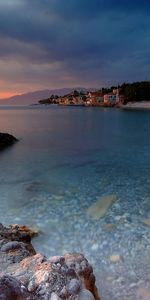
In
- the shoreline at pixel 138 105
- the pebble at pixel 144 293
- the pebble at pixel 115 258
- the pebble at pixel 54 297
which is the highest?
the pebble at pixel 54 297

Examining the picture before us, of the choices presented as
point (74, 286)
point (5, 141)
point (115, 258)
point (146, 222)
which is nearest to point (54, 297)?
point (74, 286)

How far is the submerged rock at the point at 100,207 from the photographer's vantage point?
9422 mm

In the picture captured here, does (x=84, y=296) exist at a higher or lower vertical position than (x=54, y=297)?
lower

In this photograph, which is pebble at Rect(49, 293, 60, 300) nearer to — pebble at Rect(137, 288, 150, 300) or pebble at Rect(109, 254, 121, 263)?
pebble at Rect(137, 288, 150, 300)

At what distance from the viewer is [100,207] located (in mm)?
10141

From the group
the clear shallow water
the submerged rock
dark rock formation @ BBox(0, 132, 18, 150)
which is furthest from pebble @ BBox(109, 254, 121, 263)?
dark rock formation @ BBox(0, 132, 18, 150)

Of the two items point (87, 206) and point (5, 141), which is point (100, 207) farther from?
point (5, 141)

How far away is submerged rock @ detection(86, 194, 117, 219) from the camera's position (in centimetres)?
942

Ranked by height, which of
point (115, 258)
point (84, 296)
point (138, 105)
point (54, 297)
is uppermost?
point (54, 297)

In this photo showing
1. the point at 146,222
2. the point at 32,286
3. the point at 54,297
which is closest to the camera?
the point at 54,297

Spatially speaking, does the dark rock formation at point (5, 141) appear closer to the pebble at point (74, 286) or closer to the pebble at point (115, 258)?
the pebble at point (115, 258)

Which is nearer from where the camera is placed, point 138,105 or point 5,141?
point 5,141

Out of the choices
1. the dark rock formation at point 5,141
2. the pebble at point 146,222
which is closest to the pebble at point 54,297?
the pebble at point 146,222

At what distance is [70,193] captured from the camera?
465 inches
